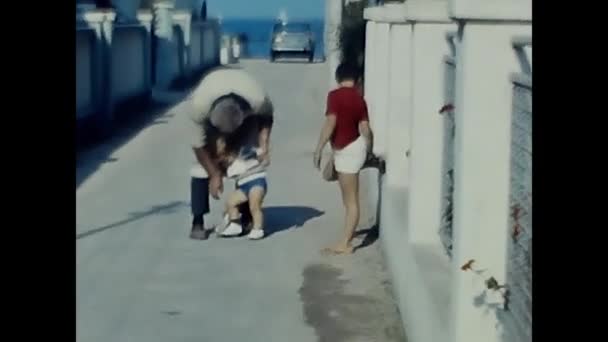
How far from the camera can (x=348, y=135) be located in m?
9.84

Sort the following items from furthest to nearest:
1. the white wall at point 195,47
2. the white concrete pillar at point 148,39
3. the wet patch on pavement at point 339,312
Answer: the white wall at point 195,47 < the white concrete pillar at point 148,39 < the wet patch on pavement at point 339,312

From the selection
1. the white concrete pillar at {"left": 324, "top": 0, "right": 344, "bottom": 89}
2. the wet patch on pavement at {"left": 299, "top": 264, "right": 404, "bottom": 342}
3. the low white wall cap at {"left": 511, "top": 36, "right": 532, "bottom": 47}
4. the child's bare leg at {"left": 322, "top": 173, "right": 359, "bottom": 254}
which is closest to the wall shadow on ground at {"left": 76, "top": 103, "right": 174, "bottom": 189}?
the white concrete pillar at {"left": 324, "top": 0, "right": 344, "bottom": 89}

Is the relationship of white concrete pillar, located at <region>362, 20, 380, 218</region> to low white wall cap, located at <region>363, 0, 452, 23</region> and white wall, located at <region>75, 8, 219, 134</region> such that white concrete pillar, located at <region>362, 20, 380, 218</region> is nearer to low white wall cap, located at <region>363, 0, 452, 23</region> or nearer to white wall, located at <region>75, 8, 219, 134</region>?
low white wall cap, located at <region>363, 0, 452, 23</region>

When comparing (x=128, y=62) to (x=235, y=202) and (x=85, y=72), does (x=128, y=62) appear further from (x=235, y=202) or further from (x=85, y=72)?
(x=235, y=202)

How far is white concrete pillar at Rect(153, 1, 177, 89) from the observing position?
96.3 feet

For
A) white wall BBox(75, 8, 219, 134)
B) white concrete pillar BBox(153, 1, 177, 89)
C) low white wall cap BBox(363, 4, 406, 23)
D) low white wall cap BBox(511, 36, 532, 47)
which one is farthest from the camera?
white concrete pillar BBox(153, 1, 177, 89)

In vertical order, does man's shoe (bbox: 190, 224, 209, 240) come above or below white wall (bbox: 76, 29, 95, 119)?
below

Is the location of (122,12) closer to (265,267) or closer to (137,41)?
(137,41)

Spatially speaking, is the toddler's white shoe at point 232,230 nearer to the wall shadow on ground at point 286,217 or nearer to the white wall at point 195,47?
the wall shadow on ground at point 286,217

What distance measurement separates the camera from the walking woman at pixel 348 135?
980 cm

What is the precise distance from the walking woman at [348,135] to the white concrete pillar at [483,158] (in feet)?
16.1

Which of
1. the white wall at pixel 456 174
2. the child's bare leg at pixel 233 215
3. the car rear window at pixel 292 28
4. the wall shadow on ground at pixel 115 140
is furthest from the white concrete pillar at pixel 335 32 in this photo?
the car rear window at pixel 292 28

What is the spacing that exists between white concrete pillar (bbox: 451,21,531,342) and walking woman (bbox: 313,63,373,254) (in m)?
4.92

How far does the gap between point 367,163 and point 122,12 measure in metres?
22.0
